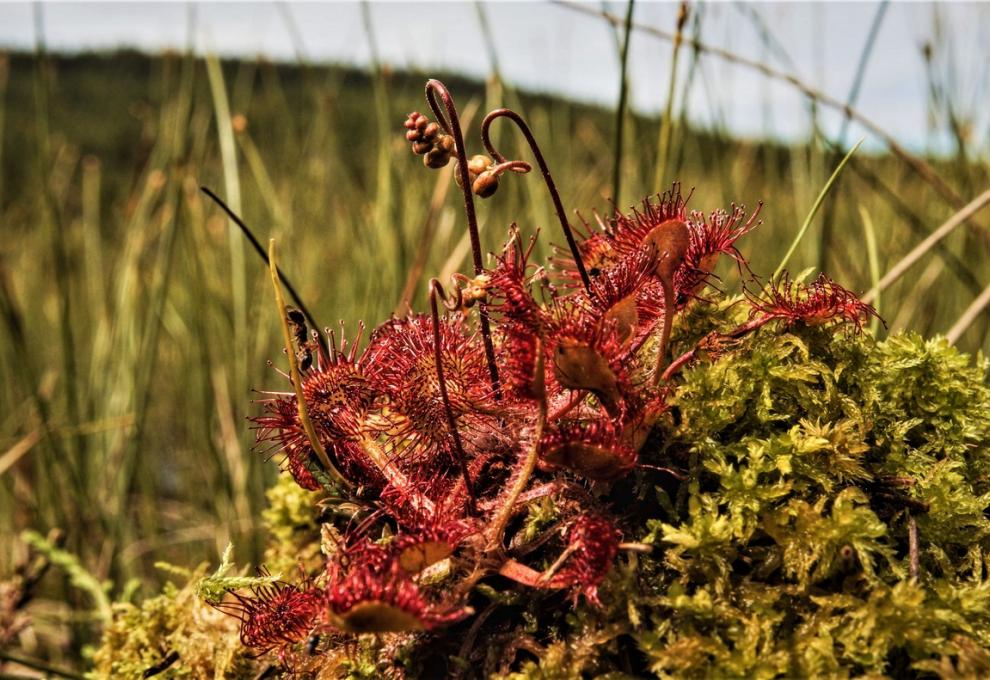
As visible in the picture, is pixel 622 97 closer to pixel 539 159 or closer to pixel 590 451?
pixel 539 159

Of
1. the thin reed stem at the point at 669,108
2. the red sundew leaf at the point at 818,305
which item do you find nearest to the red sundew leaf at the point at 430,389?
the red sundew leaf at the point at 818,305

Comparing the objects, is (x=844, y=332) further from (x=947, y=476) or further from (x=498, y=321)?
(x=498, y=321)

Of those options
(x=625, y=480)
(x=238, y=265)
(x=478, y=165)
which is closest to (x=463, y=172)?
(x=478, y=165)

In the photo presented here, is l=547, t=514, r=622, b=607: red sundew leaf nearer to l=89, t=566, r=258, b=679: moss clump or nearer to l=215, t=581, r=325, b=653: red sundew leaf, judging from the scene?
l=215, t=581, r=325, b=653: red sundew leaf

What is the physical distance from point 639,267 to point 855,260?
182 centimetres

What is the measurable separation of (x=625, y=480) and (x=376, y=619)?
0.24 metres

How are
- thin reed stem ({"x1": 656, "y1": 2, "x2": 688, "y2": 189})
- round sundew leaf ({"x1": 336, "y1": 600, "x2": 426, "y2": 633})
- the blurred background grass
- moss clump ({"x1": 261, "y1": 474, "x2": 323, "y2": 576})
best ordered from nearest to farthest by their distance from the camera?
1. round sundew leaf ({"x1": 336, "y1": 600, "x2": 426, "y2": 633})
2. moss clump ({"x1": 261, "y1": 474, "x2": 323, "y2": 576})
3. thin reed stem ({"x1": 656, "y1": 2, "x2": 688, "y2": 189})
4. the blurred background grass

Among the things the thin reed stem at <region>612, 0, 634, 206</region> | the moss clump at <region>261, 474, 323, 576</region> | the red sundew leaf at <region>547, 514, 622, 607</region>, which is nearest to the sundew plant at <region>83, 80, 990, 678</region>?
the red sundew leaf at <region>547, 514, 622, 607</region>

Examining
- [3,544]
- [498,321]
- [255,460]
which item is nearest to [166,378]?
[3,544]

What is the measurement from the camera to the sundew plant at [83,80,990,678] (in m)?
0.54

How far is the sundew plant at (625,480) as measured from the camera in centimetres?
54

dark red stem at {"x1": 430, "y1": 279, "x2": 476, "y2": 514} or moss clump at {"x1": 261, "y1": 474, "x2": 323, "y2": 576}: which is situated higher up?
dark red stem at {"x1": 430, "y1": 279, "x2": 476, "y2": 514}

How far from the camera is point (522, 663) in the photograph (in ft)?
1.86

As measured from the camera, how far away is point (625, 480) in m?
0.64
